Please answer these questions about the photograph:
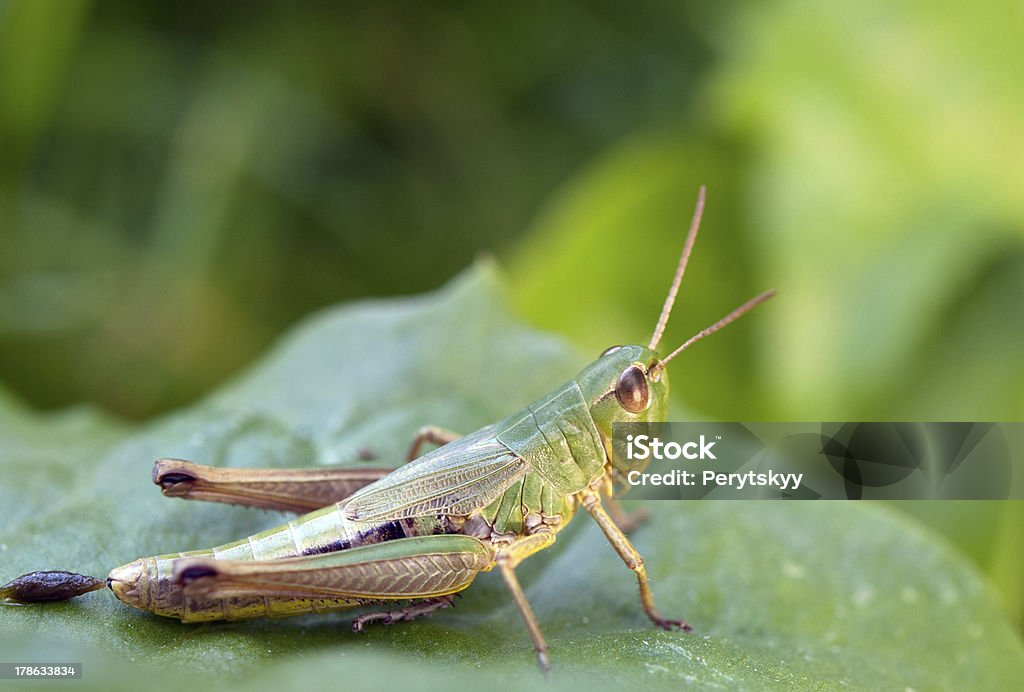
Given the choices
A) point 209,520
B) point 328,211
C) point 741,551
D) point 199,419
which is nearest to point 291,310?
point 328,211

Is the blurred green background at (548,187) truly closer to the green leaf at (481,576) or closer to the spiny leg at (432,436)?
the green leaf at (481,576)

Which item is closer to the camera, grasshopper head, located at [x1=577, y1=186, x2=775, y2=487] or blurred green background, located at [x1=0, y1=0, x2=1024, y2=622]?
grasshopper head, located at [x1=577, y1=186, x2=775, y2=487]

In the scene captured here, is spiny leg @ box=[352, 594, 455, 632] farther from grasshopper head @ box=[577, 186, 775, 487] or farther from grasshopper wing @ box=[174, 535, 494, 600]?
grasshopper head @ box=[577, 186, 775, 487]

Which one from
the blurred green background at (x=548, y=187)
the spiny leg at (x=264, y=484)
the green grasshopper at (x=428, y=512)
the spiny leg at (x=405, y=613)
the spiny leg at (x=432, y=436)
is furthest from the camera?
the blurred green background at (x=548, y=187)

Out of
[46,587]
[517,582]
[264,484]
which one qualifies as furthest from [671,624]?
[46,587]

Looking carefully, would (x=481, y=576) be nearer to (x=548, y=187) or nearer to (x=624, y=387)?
(x=624, y=387)

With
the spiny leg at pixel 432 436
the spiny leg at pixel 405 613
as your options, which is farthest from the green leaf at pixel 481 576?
the spiny leg at pixel 432 436

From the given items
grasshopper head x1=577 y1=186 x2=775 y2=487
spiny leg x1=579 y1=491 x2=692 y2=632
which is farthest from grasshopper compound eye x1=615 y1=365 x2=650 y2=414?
spiny leg x1=579 y1=491 x2=692 y2=632
